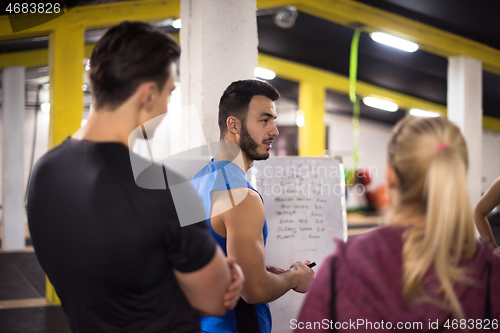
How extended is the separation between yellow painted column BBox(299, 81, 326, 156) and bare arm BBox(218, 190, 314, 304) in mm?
6258

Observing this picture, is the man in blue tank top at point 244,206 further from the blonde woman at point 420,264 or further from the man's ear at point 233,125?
the blonde woman at point 420,264

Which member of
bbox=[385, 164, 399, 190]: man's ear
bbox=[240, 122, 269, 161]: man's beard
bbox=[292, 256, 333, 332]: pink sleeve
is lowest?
bbox=[292, 256, 333, 332]: pink sleeve

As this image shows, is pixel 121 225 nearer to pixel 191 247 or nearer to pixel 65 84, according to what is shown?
pixel 191 247

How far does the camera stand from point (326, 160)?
94.2 inches

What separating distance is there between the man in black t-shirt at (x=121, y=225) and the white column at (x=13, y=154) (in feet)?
19.5

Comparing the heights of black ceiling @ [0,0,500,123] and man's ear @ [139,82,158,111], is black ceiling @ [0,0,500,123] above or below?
above

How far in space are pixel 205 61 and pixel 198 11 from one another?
0.30m

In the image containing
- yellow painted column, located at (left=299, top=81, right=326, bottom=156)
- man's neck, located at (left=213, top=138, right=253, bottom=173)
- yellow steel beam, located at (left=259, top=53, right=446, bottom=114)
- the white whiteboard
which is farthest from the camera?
yellow painted column, located at (left=299, top=81, right=326, bottom=156)

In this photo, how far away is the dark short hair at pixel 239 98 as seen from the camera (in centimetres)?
162

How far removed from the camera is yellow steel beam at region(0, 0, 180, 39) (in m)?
3.60

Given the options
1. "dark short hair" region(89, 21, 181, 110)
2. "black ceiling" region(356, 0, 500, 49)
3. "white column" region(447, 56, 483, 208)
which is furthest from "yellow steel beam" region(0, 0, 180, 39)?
"white column" region(447, 56, 483, 208)

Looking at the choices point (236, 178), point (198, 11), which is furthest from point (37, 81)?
point (236, 178)

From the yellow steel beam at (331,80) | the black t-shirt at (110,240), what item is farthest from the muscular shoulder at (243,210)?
the yellow steel beam at (331,80)

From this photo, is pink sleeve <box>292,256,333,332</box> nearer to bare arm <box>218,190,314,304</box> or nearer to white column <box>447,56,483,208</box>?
bare arm <box>218,190,314,304</box>
